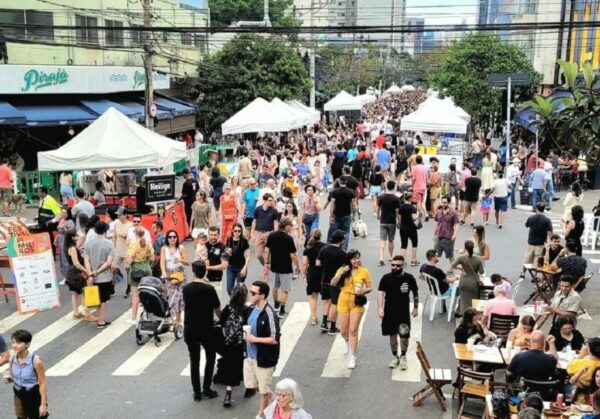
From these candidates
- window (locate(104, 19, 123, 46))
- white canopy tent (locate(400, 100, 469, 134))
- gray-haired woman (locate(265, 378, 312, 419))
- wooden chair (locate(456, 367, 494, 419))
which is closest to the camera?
gray-haired woman (locate(265, 378, 312, 419))

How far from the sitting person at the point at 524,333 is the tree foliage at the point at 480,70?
28.3 m

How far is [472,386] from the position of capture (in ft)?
27.4

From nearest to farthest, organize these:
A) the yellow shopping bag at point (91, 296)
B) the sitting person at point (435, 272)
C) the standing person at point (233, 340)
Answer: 1. the standing person at point (233, 340)
2. the sitting person at point (435, 272)
3. the yellow shopping bag at point (91, 296)

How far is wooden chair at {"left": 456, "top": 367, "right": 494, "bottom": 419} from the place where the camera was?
26.6 ft

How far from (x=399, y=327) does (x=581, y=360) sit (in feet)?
7.60

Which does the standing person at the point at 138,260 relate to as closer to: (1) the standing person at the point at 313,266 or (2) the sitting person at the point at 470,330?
(1) the standing person at the point at 313,266

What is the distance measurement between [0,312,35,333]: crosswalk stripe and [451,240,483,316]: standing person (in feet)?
23.9

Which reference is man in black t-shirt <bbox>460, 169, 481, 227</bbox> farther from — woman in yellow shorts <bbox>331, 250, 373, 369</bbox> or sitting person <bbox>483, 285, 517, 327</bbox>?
woman in yellow shorts <bbox>331, 250, 373, 369</bbox>

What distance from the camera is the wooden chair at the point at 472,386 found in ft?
26.6

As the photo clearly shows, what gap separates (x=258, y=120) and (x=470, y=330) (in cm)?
1869

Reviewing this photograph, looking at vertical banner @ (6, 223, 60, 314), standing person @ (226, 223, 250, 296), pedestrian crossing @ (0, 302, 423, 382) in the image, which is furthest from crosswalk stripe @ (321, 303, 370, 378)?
vertical banner @ (6, 223, 60, 314)

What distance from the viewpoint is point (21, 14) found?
26.8m

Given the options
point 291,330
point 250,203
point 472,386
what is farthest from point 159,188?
point 472,386

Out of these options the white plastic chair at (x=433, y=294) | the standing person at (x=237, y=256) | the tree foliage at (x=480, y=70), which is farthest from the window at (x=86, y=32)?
the white plastic chair at (x=433, y=294)
